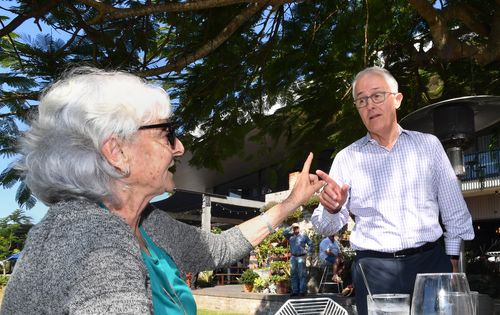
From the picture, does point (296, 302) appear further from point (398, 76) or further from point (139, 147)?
point (398, 76)

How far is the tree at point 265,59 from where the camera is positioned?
4133mm

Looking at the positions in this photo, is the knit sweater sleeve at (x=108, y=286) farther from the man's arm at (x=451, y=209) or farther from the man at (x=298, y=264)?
the man at (x=298, y=264)

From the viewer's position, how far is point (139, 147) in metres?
1.56

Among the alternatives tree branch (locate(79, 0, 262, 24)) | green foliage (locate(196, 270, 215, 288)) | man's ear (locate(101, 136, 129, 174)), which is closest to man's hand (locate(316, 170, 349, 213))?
man's ear (locate(101, 136, 129, 174))

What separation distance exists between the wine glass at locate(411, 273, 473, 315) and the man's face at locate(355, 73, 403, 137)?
141 cm

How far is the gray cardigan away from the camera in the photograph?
101 cm

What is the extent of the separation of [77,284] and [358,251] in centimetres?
162

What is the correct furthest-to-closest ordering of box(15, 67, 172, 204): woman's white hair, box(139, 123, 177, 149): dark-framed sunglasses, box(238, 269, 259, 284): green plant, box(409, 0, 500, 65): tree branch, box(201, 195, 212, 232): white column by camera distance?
box(201, 195, 212, 232): white column → box(238, 269, 259, 284): green plant → box(409, 0, 500, 65): tree branch → box(139, 123, 177, 149): dark-framed sunglasses → box(15, 67, 172, 204): woman's white hair

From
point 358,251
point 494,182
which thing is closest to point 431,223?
point 358,251

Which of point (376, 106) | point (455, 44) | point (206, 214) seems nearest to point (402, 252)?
point (376, 106)

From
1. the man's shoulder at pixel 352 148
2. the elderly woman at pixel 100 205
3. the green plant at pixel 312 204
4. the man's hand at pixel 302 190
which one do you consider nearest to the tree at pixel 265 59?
the man's shoulder at pixel 352 148

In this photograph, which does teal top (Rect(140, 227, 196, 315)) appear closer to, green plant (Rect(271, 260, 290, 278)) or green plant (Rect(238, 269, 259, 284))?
green plant (Rect(271, 260, 290, 278))

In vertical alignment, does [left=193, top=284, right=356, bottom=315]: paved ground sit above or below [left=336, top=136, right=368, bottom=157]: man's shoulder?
below

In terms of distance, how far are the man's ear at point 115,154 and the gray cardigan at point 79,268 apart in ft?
0.61
